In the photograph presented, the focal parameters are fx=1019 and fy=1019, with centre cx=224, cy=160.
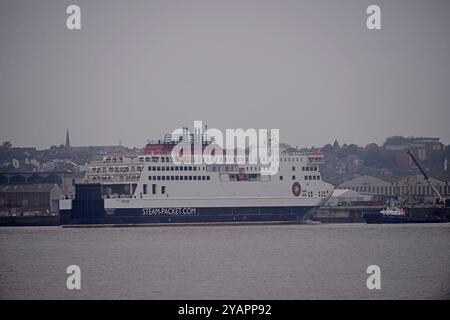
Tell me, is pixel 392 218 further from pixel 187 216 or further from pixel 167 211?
pixel 167 211

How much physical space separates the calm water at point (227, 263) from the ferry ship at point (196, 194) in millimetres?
2281

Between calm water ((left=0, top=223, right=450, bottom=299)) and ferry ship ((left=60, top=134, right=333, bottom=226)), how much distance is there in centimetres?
228

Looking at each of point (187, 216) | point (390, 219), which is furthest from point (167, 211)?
point (390, 219)

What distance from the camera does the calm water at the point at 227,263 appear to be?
23891 millimetres

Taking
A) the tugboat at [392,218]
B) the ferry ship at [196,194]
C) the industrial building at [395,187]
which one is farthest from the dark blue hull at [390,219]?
the industrial building at [395,187]

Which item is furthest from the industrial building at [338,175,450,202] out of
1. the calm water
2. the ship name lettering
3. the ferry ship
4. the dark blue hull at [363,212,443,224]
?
the calm water

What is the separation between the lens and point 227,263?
97.4 feet

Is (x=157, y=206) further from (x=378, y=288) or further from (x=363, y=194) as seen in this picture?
(x=363, y=194)

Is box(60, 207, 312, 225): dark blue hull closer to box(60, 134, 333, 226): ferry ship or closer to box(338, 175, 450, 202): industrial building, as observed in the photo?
box(60, 134, 333, 226): ferry ship

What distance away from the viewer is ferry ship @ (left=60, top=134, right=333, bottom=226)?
156ft

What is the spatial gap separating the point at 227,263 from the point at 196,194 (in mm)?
18358

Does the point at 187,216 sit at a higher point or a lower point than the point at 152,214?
lower

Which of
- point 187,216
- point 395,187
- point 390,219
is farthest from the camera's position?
point 395,187

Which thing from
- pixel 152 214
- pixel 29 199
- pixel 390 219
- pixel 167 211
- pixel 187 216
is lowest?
pixel 390 219
